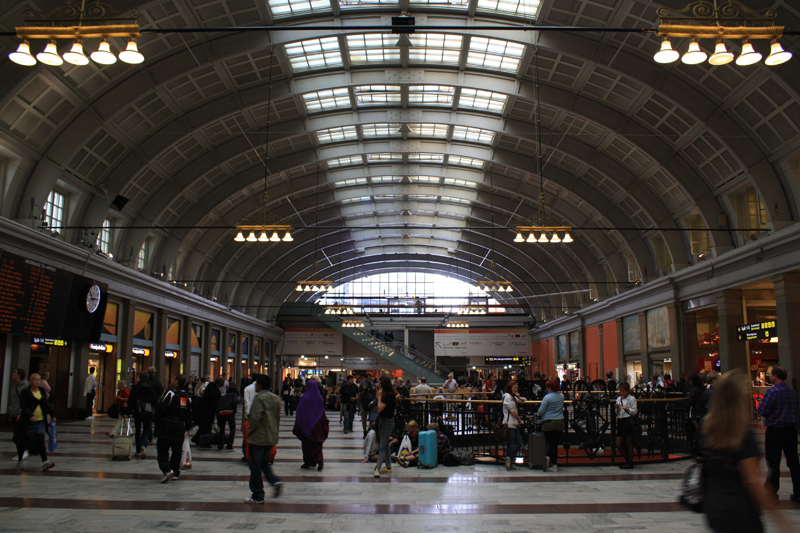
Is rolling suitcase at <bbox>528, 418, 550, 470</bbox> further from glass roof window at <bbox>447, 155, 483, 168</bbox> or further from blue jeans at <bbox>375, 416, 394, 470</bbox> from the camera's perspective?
glass roof window at <bbox>447, 155, 483, 168</bbox>

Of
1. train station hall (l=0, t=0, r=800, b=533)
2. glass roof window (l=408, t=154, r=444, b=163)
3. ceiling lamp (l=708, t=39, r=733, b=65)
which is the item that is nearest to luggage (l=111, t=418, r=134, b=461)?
train station hall (l=0, t=0, r=800, b=533)

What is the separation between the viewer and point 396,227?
937 inches

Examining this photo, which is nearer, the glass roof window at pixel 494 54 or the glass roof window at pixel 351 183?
the glass roof window at pixel 494 54

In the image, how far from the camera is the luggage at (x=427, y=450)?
11.4 m

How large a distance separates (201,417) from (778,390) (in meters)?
11.5

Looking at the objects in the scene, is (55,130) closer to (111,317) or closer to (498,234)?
(111,317)

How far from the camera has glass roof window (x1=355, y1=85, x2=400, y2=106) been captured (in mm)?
22938

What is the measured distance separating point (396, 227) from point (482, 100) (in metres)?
5.89

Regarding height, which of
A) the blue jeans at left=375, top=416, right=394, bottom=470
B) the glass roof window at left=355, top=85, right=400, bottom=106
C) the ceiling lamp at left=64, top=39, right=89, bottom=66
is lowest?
the blue jeans at left=375, top=416, right=394, bottom=470

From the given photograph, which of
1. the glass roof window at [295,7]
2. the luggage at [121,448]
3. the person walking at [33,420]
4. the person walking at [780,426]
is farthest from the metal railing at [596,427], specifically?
the glass roof window at [295,7]

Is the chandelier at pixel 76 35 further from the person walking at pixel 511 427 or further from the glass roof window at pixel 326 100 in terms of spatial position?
the glass roof window at pixel 326 100

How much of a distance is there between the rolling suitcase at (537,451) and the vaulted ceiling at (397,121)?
28.6 ft

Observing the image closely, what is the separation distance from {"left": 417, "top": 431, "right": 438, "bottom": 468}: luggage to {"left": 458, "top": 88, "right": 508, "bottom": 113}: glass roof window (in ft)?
47.5

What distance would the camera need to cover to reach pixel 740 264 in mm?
20109
